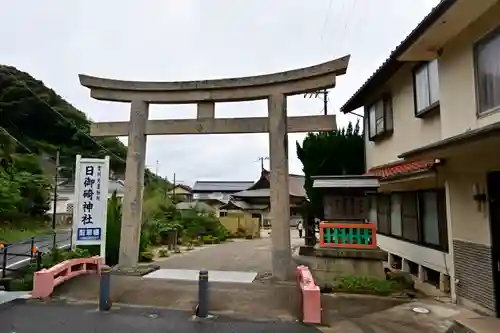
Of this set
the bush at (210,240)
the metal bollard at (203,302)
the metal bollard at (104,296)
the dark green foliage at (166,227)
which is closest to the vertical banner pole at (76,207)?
the dark green foliage at (166,227)

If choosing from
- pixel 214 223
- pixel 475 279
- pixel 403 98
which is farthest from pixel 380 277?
pixel 214 223

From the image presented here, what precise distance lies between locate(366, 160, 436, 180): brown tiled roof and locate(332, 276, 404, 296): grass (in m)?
2.86

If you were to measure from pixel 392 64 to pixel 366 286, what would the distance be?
6904 mm

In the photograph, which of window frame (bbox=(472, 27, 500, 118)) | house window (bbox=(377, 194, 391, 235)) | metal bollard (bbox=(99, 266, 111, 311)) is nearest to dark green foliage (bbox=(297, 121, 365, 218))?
house window (bbox=(377, 194, 391, 235))

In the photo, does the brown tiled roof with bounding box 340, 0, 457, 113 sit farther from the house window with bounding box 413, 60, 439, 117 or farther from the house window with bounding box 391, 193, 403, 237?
the house window with bounding box 391, 193, 403, 237

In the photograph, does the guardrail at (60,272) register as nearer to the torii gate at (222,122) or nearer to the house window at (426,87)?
the torii gate at (222,122)

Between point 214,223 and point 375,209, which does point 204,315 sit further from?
point 214,223

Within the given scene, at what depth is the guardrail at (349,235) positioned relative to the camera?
10.5 meters

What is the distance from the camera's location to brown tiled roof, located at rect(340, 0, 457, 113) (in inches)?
273

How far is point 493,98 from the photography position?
6.69 meters

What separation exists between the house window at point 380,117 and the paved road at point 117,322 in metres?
8.69

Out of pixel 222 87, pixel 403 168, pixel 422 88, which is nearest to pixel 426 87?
pixel 422 88

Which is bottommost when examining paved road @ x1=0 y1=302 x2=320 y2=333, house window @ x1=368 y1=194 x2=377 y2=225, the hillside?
paved road @ x1=0 y1=302 x2=320 y2=333

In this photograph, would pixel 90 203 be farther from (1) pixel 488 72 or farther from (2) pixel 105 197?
(1) pixel 488 72
